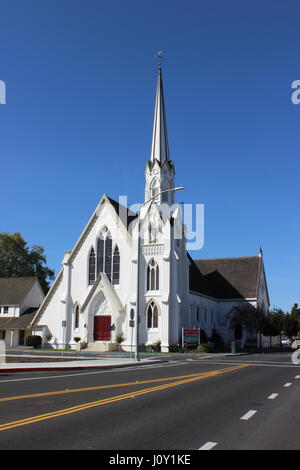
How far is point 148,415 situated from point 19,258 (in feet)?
228

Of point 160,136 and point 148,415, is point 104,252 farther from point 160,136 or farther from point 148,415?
point 148,415

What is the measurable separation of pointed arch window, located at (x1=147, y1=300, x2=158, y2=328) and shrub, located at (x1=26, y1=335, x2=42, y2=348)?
1180 centimetres

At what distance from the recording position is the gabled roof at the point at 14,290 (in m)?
55.4

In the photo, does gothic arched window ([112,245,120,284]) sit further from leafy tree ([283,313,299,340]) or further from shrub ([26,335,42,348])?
leafy tree ([283,313,299,340])

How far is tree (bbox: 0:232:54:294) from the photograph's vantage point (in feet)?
243

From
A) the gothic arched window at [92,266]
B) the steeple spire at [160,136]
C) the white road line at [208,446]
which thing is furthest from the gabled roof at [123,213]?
the white road line at [208,446]

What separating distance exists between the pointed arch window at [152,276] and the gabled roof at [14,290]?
18917 mm

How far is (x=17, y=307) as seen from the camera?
180 feet

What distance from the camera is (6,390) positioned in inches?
519

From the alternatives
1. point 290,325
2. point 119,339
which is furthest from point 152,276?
point 290,325

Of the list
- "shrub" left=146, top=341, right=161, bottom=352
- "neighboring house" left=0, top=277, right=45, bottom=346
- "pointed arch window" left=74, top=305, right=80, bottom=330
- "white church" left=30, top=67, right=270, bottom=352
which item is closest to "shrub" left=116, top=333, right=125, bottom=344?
"white church" left=30, top=67, right=270, bottom=352

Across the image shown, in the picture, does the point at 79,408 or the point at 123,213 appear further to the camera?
the point at 123,213

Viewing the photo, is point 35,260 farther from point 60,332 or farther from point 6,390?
point 6,390
